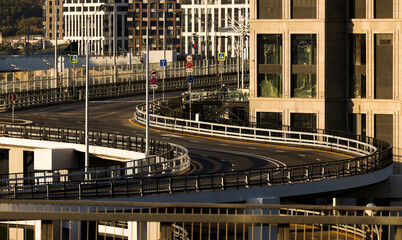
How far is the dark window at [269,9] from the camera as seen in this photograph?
78.1 meters

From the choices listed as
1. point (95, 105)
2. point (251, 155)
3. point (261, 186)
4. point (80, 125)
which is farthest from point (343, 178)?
point (95, 105)

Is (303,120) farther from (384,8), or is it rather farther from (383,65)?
(384,8)

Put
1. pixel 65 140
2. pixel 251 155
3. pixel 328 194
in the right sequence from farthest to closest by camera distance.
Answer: pixel 65 140 → pixel 251 155 → pixel 328 194

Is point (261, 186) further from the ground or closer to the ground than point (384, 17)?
closer to the ground

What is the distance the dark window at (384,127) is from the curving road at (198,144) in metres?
12.0

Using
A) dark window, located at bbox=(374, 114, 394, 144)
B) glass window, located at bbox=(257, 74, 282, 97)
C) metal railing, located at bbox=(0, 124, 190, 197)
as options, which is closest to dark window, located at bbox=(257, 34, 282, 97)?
glass window, located at bbox=(257, 74, 282, 97)

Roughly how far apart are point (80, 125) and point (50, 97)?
2266cm

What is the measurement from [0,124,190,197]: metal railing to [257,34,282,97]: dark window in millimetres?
16005

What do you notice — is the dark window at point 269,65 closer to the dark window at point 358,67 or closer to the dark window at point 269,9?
the dark window at point 269,9

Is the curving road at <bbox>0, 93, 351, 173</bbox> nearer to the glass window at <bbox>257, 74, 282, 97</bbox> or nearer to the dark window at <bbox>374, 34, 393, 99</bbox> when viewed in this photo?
the glass window at <bbox>257, 74, 282, 97</bbox>

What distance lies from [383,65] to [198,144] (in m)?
18.8

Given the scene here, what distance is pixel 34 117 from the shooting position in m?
86.8

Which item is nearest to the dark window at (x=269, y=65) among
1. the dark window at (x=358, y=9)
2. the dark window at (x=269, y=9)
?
the dark window at (x=269, y=9)

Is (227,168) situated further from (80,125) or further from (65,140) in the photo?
(80,125)
